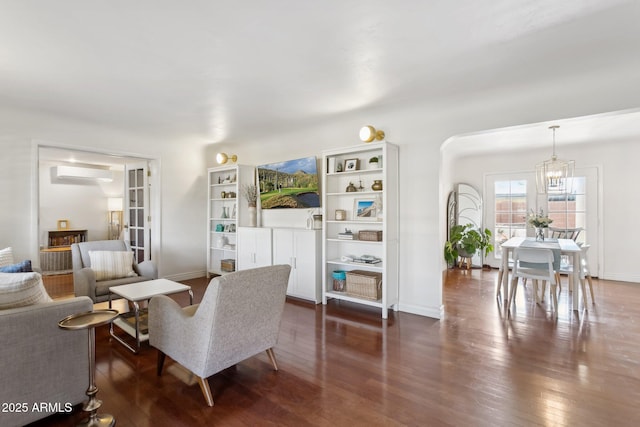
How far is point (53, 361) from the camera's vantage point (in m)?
1.82

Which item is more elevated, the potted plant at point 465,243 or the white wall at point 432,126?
the white wall at point 432,126

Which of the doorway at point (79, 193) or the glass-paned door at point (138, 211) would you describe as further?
the doorway at point (79, 193)

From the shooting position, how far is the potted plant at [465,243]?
6438 mm

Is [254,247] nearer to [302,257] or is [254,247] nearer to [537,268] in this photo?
[302,257]

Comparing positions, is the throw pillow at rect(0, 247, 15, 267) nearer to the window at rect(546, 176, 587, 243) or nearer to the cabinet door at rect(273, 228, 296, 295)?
the cabinet door at rect(273, 228, 296, 295)

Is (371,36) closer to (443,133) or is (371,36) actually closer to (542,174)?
(443,133)

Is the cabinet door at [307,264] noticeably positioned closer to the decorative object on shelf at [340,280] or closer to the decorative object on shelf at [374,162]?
the decorative object on shelf at [340,280]

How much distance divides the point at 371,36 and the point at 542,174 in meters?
4.31

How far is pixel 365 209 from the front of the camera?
4117 millimetres

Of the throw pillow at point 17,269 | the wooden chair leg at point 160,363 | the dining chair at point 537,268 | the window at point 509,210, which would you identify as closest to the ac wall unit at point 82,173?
the throw pillow at point 17,269

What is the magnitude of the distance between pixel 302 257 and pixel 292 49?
2.71 meters

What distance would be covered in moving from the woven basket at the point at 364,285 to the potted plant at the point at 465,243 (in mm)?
3174

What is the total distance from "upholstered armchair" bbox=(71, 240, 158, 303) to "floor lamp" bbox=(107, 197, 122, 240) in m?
4.47

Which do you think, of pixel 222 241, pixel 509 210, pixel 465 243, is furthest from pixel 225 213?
pixel 509 210
